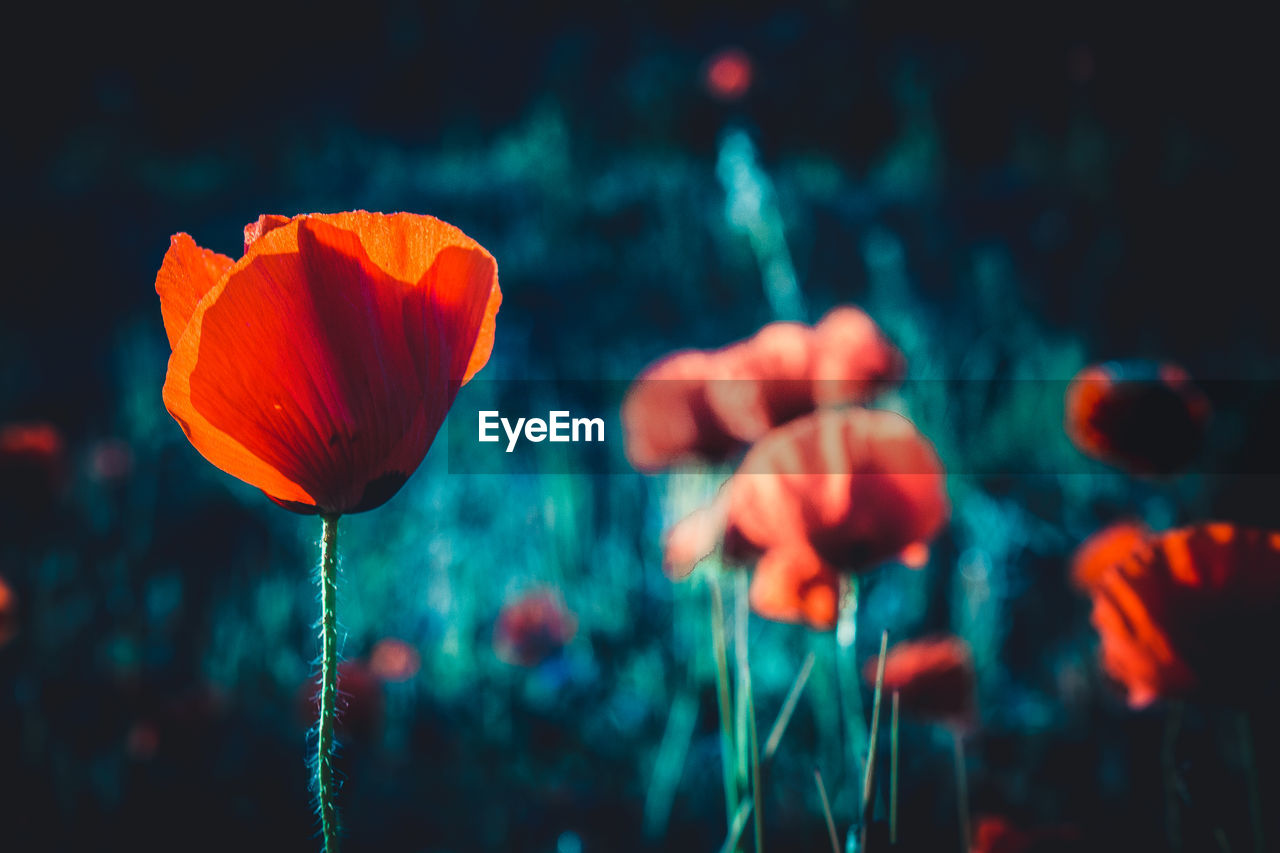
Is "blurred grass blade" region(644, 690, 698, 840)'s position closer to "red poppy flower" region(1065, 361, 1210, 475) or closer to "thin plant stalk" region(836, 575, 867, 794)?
"thin plant stalk" region(836, 575, 867, 794)

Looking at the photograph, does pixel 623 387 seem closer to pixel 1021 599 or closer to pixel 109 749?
pixel 1021 599

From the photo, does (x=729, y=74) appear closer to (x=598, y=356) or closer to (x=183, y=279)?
(x=598, y=356)

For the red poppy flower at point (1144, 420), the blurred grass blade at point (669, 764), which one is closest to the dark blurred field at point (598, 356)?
the blurred grass blade at point (669, 764)

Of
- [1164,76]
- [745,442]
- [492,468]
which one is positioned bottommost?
[745,442]

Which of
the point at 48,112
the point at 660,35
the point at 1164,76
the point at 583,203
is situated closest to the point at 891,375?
the point at 583,203

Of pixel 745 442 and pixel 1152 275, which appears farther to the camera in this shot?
pixel 1152 275

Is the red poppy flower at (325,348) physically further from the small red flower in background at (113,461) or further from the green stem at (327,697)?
the small red flower in background at (113,461)

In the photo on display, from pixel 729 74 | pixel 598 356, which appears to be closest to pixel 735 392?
pixel 598 356
